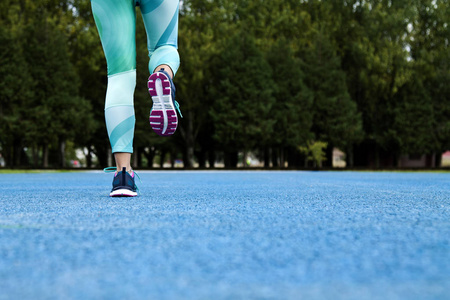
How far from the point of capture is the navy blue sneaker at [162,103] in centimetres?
351

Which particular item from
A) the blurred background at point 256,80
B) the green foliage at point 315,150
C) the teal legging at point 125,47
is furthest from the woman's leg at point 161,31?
the green foliage at point 315,150

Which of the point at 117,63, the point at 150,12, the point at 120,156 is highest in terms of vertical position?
the point at 150,12

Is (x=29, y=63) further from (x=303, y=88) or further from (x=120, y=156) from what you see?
(x=120, y=156)

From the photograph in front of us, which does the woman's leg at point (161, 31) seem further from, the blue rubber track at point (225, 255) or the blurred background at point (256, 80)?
the blurred background at point (256, 80)

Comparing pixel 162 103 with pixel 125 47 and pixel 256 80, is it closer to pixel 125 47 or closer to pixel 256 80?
pixel 125 47

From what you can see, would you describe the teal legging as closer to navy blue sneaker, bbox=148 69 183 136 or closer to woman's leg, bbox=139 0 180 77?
woman's leg, bbox=139 0 180 77

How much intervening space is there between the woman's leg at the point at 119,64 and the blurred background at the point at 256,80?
24.1 m

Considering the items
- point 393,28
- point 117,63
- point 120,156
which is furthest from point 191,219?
point 393,28

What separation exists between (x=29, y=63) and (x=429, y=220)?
2860 centimetres

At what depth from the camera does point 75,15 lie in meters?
33.7

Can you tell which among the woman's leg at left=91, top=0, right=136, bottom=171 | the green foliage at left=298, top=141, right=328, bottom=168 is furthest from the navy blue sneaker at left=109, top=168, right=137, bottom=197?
the green foliage at left=298, top=141, right=328, bottom=168

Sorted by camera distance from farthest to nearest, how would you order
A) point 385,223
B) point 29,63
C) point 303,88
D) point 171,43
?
point 303,88
point 29,63
point 171,43
point 385,223

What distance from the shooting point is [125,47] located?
3930 mm

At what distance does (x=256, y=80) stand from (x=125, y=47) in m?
26.1
